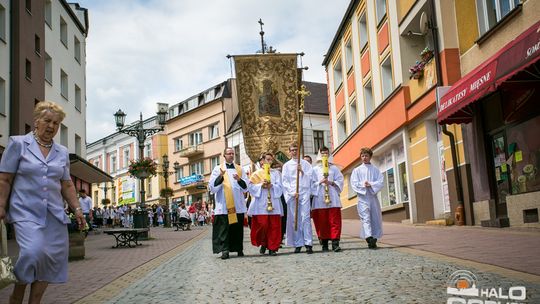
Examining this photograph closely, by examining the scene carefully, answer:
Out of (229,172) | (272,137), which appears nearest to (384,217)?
(272,137)

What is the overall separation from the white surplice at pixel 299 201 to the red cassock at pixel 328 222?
0.19m

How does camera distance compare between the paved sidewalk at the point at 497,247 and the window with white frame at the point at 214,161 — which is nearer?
the paved sidewalk at the point at 497,247

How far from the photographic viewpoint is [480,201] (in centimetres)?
1424

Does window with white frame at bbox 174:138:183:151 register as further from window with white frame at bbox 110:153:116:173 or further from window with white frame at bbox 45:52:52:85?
window with white frame at bbox 45:52:52:85

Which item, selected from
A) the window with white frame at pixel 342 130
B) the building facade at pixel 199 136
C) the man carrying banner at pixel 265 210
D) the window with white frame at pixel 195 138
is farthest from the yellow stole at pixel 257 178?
the window with white frame at pixel 195 138

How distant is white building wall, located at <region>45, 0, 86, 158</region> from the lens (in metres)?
28.1

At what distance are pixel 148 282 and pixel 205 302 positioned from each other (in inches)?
84.4

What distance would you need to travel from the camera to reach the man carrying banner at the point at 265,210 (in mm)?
10414

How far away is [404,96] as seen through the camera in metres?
19.2

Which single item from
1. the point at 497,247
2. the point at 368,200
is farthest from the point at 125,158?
the point at 497,247

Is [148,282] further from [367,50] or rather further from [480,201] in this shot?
[367,50]

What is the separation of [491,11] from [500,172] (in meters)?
4.22

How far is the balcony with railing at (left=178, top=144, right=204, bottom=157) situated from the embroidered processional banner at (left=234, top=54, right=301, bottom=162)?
123 ft

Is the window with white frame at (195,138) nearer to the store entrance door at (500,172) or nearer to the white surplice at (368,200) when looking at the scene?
the store entrance door at (500,172)
